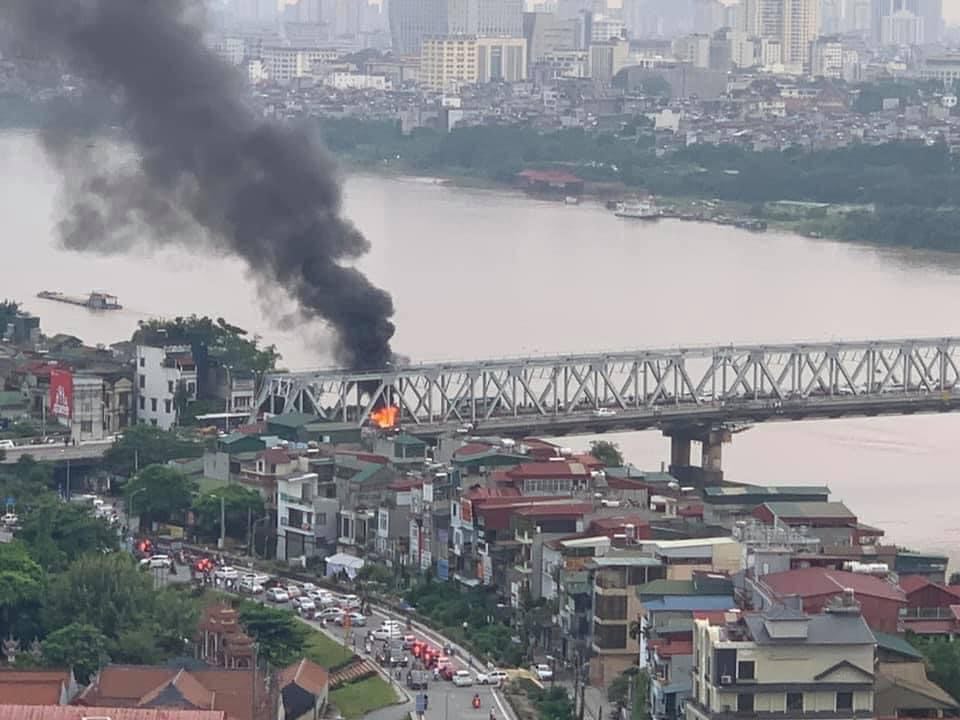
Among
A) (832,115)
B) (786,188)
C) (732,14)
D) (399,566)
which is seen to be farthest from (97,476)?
(732,14)

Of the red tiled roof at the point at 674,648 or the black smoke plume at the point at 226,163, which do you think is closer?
the red tiled roof at the point at 674,648

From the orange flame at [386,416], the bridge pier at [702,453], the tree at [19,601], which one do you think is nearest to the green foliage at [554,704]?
the tree at [19,601]

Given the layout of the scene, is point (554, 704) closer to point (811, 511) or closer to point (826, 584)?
point (826, 584)

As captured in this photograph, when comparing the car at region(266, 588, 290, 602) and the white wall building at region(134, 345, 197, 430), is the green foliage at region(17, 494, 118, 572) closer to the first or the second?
the car at region(266, 588, 290, 602)

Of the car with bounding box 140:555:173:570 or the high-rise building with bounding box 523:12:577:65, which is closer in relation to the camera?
the car with bounding box 140:555:173:570

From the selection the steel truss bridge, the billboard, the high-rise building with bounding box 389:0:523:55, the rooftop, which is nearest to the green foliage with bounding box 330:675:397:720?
the rooftop

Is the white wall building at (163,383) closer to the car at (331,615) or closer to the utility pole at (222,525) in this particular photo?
the utility pole at (222,525)
